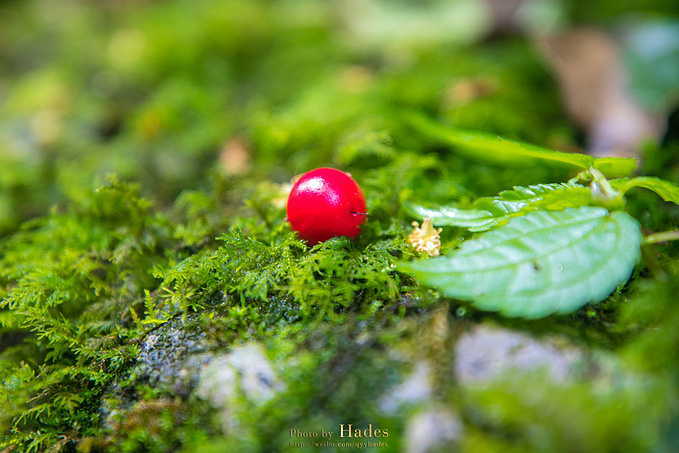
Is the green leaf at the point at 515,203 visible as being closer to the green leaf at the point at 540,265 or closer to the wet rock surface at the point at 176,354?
the green leaf at the point at 540,265

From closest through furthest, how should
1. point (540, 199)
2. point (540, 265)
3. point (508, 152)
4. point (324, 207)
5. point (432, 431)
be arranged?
1. point (432, 431)
2. point (540, 265)
3. point (540, 199)
4. point (324, 207)
5. point (508, 152)

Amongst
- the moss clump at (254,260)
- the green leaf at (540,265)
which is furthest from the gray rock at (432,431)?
the green leaf at (540,265)

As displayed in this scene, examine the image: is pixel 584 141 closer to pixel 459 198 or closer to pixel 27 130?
pixel 459 198

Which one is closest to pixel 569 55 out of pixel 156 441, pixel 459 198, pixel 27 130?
pixel 459 198

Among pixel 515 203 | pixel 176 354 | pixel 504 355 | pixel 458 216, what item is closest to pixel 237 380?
pixel 176 354

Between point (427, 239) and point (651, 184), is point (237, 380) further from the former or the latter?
point (651, 184)
